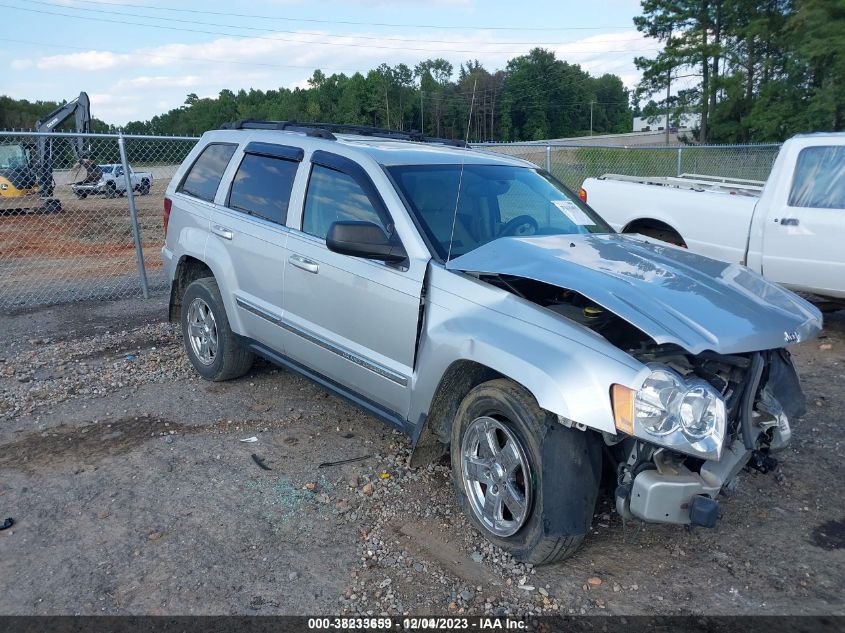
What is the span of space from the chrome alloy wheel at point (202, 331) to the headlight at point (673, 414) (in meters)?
3.63

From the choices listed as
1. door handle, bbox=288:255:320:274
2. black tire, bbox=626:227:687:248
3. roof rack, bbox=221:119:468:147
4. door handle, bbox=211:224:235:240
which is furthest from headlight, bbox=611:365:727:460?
black tire, bbox=626:227:687:248

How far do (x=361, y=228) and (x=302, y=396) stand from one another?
87.2 inches

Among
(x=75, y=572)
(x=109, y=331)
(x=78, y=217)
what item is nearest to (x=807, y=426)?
(x=75, y=572)

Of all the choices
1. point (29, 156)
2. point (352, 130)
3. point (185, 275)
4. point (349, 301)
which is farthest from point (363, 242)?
point (29, 156)

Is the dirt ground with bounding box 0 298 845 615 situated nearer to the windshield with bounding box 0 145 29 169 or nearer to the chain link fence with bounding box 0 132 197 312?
the chain link fence with bounding box 0 132 197 312

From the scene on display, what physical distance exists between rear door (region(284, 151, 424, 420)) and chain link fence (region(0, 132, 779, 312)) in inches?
189

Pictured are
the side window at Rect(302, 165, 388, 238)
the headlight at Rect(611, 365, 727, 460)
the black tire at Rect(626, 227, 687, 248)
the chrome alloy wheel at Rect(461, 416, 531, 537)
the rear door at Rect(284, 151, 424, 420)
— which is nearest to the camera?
the headlight at Rect(611, 365, 727, 460)

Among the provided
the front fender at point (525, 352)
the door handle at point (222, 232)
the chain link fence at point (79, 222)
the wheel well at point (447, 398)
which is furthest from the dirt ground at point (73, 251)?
the front fender at point (525, 352)

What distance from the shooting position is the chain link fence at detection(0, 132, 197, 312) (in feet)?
30.8

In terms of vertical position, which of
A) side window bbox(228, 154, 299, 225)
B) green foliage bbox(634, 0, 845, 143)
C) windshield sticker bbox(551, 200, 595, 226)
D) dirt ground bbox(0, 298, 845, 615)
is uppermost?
green foliage bbox(634, 0, 845, 143)

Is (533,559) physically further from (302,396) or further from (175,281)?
(175,281)

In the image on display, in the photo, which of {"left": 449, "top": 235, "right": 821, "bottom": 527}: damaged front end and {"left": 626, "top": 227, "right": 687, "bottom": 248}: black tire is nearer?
{"left": 449, "top": 235, "right": 821, "bottom": 527}: damaged front end

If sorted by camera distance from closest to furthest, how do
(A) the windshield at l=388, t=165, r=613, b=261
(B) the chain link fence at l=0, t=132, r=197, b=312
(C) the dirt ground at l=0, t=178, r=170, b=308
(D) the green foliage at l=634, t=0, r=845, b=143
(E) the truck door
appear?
(A) the windshield at l=388, t=165, r=613, b=261 → (E) the truck door → (B) the chain link fence at l=0, t=132, r=197, b=312 → (C) the dirt ground at l=0, t=178, r=170, b=308 → (D) the green foliage at l=634, t=0, r=845, b=143

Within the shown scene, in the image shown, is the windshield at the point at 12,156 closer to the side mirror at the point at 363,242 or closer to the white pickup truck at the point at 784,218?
the white pickup truck at the point at 784,218
